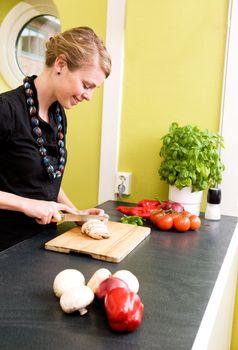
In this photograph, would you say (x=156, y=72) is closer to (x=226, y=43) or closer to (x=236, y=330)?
(x=226, y=43)

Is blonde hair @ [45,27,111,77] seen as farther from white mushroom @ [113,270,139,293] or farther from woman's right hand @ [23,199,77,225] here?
white mushroom @ [113,270,139,293]

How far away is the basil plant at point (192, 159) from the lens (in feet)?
4.77

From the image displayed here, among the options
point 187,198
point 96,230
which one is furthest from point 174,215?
point 96,230

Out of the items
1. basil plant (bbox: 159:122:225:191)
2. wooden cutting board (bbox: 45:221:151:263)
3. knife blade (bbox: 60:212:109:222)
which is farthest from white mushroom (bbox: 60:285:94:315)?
basil plant (bbox: 159:122:225:191)

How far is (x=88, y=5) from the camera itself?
5.73ft

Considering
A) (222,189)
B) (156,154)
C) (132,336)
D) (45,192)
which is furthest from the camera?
(156,154)

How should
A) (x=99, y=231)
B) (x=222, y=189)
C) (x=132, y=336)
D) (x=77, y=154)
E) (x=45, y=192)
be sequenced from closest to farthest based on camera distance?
(x=132, y=336)
(x=99, y=231)
(x=45, y=192)
(x=222, y=189)
(x=77, y=154)

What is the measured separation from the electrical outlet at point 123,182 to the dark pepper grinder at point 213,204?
38 cm

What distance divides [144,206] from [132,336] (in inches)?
32.2

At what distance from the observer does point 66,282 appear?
2.53 ft

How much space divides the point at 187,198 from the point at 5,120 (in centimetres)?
73

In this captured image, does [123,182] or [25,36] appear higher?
[25,36]

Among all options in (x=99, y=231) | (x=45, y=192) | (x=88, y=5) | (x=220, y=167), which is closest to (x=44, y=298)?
(x=99, y=231)

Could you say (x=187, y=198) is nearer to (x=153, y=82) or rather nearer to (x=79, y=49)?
(x=153, y=82)
